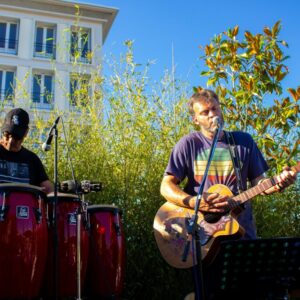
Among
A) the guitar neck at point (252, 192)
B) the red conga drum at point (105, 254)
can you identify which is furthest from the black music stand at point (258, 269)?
the red conga drum at point (105, 254)

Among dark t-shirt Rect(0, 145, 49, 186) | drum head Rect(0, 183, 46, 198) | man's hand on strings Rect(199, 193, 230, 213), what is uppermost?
dark t-shirt Rect(0, 145, 49, 186)

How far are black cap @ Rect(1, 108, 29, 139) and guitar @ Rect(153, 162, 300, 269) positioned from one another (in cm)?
132

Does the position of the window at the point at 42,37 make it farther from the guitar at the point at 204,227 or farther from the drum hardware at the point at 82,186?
the guitar at the point at 204,227

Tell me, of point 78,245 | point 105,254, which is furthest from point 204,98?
point 105,254

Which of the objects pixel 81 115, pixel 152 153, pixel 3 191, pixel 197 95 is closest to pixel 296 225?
pixel 152 153

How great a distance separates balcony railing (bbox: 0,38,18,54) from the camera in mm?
19016

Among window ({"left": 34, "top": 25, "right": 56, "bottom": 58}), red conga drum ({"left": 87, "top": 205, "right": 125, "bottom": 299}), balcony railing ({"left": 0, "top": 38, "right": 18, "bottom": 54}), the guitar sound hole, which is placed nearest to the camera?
the guitar sound hole

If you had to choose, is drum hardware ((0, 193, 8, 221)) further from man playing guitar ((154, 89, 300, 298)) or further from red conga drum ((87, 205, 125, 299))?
man playing guitar ((154, 89, 300, 298))

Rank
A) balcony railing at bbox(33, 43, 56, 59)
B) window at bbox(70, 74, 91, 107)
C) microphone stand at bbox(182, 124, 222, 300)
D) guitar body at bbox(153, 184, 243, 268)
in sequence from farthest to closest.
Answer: balcony railing at bbox(33, 43, 56, 59)
window at bbox(70, 74, 91, 107)
guitar body at bbox(153, 184, 243, 268)
microphone stand at bbox(182, 124, 222, 300)

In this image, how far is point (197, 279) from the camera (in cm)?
246

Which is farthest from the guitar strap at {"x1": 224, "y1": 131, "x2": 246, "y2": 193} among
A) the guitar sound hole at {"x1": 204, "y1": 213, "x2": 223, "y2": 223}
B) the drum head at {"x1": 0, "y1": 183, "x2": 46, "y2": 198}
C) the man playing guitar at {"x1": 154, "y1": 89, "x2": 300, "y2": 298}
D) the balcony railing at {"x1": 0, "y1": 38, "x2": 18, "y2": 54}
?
the balcony railing at {"x1": 0, "y1": 38, "x2": 18, "y2": 54}

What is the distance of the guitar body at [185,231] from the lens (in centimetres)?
259

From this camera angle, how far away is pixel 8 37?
19297mm

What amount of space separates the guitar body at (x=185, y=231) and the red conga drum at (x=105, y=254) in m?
0.71
